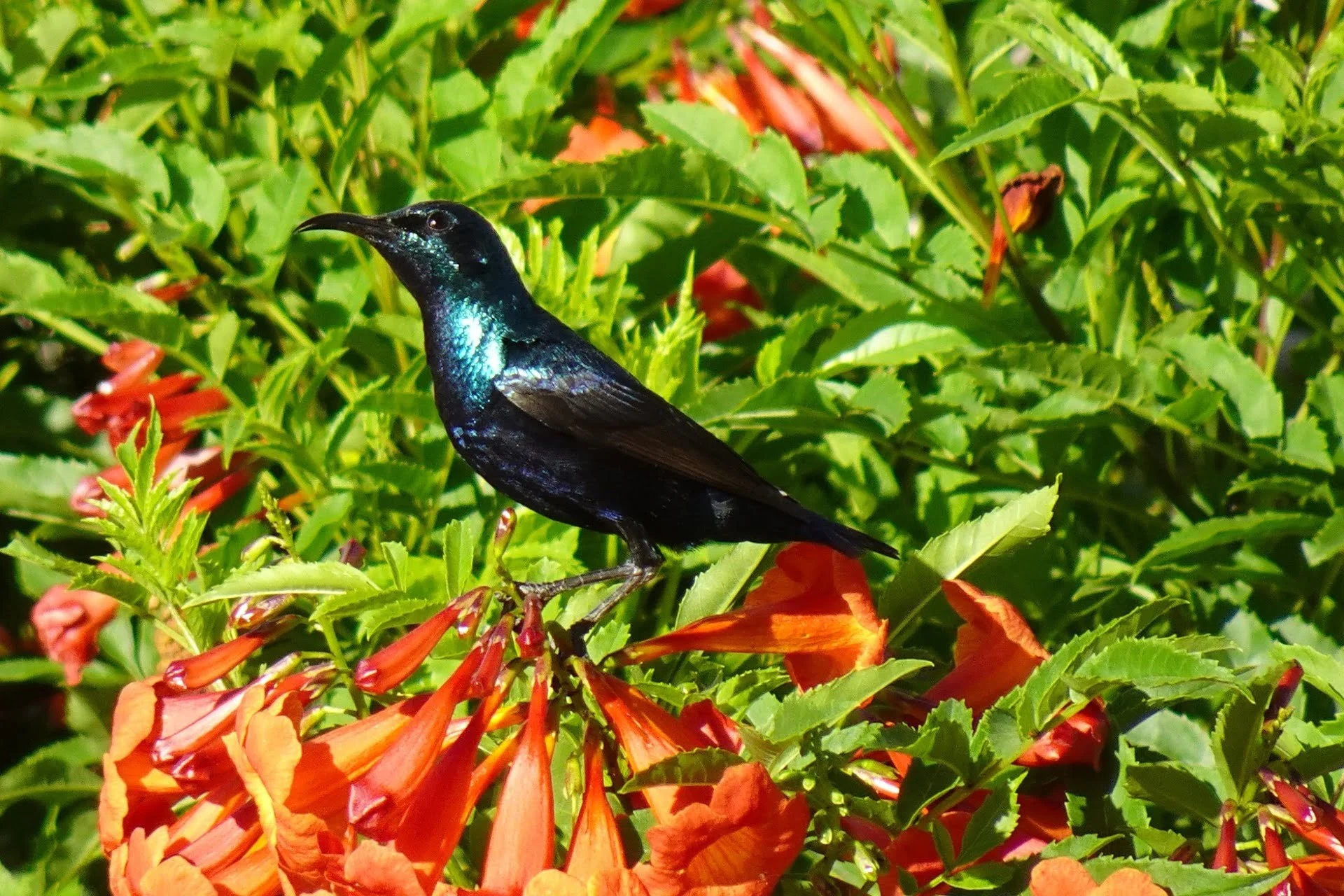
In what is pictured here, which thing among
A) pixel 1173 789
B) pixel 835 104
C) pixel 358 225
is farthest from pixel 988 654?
pixel 835 104

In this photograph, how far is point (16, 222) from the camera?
2619mm

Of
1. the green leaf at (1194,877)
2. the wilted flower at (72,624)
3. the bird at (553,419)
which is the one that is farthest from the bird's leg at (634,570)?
the wilted flower at (72,624)

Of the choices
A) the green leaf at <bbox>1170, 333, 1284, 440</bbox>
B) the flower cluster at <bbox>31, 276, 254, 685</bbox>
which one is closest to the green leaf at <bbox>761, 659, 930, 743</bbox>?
the green leaf at <bbox>1170, 333, 1284, 440</bbox>

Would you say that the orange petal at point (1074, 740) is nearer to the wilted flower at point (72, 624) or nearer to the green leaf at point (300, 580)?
the green leaf at point (300, 580)

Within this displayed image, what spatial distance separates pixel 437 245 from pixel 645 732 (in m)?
0.71

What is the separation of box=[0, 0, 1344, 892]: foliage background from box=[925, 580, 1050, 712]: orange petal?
0.04m

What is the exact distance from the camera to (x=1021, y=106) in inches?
66.4

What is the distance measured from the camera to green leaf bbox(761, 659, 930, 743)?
1.20 meters

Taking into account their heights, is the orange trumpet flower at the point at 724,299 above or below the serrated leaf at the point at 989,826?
above

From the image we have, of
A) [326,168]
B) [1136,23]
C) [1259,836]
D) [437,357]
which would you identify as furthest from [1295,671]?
[326,168]

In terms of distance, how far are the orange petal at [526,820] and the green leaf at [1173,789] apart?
0.49 m

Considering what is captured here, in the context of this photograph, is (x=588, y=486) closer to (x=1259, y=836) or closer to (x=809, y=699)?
(x=809, y=699)

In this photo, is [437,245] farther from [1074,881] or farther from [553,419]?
[1074,881]

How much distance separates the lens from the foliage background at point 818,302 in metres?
1.78
